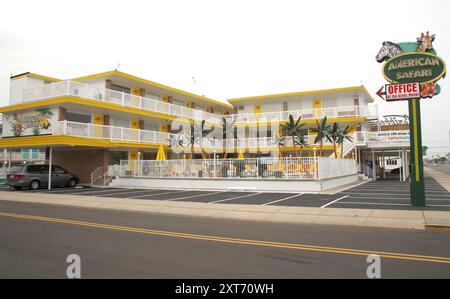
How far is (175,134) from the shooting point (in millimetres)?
33656

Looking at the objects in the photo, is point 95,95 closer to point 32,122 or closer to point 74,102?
point 74,102

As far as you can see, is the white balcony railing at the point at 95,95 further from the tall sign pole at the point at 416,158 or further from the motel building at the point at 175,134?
the tall sign pole at the point at 416,158

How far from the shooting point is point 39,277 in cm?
516

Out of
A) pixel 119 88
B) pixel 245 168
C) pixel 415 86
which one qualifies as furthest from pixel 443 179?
pixel 119 88

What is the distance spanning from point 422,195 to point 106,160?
2266 centimetres

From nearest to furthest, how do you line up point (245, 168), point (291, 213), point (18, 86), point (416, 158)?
point (291, 213) < point (416, 158) < point (245, 168) < point (18, 86)

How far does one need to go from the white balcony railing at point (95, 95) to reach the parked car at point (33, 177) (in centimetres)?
542

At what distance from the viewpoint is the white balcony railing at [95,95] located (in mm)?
25359

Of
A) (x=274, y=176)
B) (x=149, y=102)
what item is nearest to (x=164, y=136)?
(x=149, y=102)

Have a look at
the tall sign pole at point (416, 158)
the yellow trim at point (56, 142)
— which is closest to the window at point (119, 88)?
the yellow trim at point (56, 142)

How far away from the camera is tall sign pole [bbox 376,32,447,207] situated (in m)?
13.1

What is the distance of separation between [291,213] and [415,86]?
697 centimetres

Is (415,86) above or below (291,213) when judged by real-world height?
above
